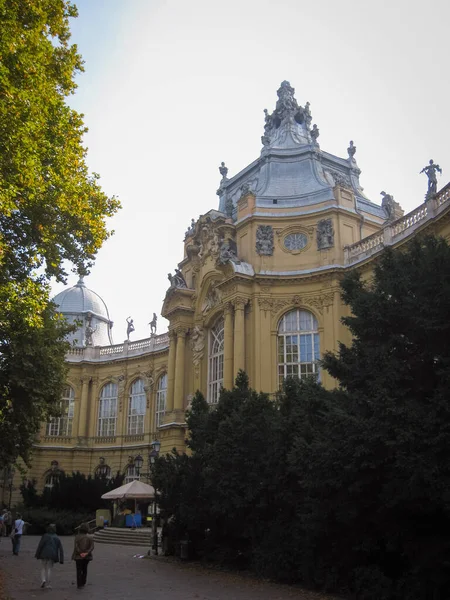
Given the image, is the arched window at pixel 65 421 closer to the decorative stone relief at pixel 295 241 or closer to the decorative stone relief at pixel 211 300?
the decorative stone relief at pixel 211 300

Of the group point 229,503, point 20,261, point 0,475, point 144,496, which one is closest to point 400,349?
point 229,503

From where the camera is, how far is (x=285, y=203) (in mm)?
32906

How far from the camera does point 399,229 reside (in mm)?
26703

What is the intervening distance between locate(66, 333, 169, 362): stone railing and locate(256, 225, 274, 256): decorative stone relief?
14.9 metres

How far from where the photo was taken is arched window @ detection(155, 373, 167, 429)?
43.1 m

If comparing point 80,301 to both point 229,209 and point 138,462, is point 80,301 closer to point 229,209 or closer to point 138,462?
point 138,462

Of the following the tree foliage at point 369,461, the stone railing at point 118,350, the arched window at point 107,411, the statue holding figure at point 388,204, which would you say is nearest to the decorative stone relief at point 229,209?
the statue holding figure at point 388,204

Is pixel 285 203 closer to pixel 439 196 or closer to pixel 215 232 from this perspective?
pixel 215 232

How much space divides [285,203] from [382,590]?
23810 millimetres

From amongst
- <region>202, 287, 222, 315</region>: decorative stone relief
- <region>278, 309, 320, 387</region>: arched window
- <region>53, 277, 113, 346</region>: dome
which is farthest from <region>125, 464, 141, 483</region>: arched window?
<region>278, 309, 320, 387</region>: arched window

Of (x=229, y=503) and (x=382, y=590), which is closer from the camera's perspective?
(x=382, y=590)

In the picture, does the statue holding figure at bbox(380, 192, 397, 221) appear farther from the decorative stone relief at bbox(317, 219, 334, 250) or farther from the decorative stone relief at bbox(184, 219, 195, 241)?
the decorative stone relief at bbox(184, 219, 195, 241)

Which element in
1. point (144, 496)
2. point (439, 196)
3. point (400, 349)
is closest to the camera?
point (400, 349)

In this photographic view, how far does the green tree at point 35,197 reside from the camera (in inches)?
529
